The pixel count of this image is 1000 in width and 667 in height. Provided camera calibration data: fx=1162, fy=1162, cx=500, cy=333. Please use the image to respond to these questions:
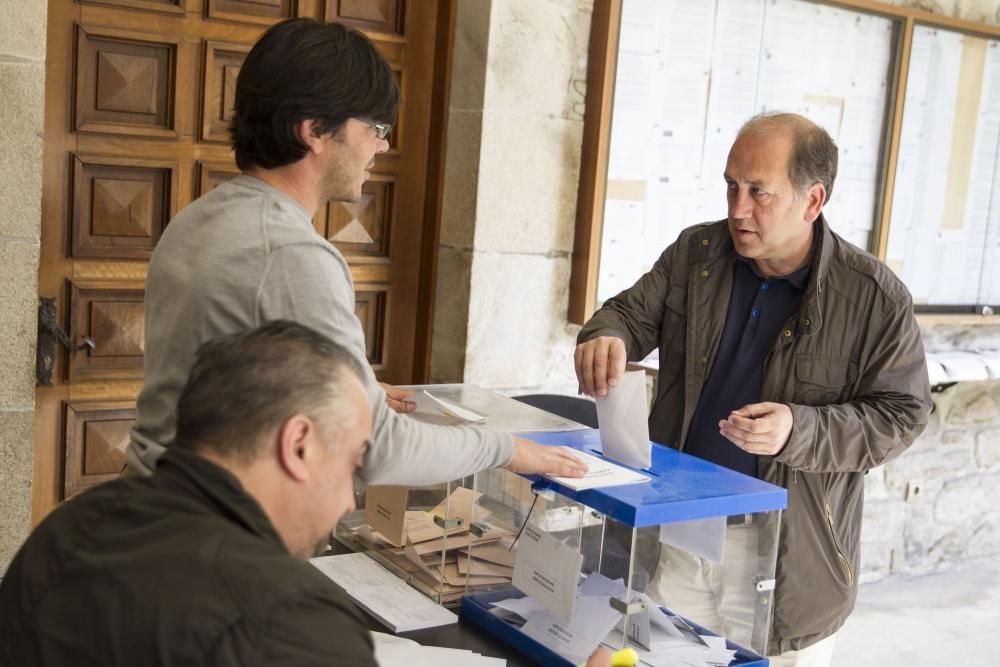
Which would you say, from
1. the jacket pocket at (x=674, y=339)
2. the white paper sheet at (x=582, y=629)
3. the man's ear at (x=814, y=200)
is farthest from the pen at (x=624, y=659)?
the man's ear at (x=814, y=200)

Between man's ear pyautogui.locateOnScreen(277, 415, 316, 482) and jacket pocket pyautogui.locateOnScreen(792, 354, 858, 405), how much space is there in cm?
161

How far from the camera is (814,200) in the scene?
2773 millimetres

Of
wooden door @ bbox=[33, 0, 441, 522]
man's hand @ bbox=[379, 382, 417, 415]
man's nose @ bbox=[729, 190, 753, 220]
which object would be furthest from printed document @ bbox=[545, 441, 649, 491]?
wooden door @ bbox=[33, 0, 441, 522]

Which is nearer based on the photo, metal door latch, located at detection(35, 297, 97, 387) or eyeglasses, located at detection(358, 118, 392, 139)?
eyeglasses, located at detection(358, 118, 392, 139)

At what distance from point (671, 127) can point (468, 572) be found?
2424mm

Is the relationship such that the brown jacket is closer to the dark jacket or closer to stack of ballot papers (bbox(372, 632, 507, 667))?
stack of ballot papers (bbox(372, 632, 507, 667))

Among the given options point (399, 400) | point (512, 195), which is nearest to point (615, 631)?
point (399, 400)

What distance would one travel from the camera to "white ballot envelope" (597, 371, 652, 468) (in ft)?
7.18

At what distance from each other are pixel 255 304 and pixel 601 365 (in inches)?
34.3

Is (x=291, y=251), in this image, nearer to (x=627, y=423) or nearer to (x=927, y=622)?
(x=627, y=423)

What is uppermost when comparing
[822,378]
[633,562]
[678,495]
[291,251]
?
[291,251]

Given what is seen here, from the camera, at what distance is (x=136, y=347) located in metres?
3.66

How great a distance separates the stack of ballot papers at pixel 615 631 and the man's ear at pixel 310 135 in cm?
92

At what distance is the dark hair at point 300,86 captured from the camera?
2.06 meters
